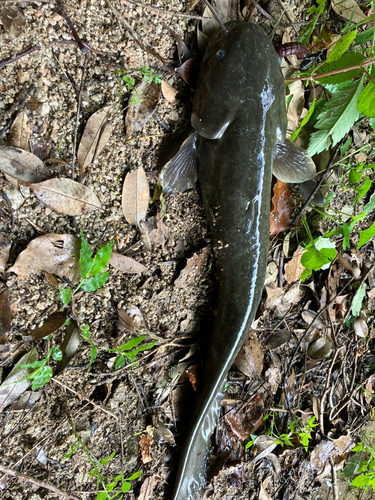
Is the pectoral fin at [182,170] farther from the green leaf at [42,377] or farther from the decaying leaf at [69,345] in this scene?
the green leaf at [42,377]

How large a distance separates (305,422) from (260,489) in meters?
0.65

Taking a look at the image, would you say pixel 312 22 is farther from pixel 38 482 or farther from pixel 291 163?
pixel 38 482

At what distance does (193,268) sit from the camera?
99.6 inches

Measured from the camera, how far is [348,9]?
281 centimetres

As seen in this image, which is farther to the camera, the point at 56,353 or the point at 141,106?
the point at 141,106

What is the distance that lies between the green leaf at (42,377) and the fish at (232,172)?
1.05 metres

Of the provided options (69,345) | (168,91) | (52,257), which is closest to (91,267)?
(52,257)

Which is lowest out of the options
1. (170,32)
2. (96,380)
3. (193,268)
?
(96,380)

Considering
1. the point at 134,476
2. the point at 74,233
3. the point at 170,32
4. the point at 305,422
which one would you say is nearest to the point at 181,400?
the point at 134,476

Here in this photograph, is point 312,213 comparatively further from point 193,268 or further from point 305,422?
point 305,422

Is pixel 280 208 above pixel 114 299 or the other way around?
the other way around

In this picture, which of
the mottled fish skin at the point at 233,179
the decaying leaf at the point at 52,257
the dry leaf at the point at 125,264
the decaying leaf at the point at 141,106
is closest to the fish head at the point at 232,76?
the mottled fish skin at the point at 233,179

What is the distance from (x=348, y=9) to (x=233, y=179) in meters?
1.83

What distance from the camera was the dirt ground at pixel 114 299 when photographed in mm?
1985
